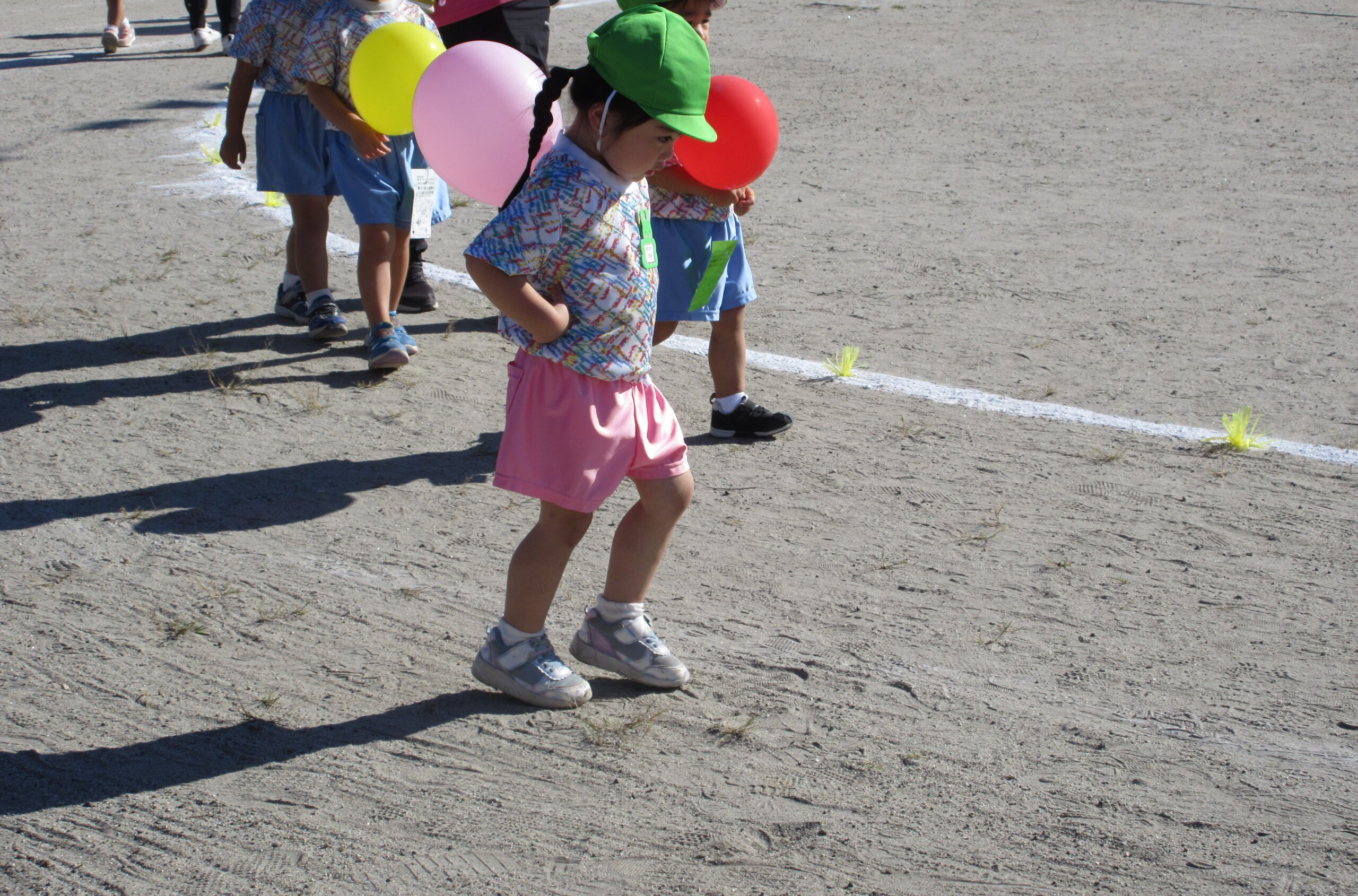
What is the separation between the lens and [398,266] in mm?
5234

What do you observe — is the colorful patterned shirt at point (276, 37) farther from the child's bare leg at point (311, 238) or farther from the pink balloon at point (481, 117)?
the pink balloon at point (481, 117)

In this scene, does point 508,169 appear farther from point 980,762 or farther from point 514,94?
point 980,762

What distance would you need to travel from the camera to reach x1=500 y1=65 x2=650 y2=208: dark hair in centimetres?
267

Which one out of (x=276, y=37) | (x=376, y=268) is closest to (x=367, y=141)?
(x=376, y=268)

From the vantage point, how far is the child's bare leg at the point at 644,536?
9.78 feet

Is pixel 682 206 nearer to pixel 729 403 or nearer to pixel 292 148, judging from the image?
pixel 729 403

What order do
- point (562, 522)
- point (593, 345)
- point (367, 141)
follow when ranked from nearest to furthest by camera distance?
point (593, 345)
point (562, 522)
point (367, 141)

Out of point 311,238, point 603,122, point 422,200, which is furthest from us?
point 311,238

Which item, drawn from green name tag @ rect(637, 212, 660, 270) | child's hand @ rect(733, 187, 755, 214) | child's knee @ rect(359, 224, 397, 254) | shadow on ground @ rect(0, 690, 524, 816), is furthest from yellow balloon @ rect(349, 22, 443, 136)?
shadow on ground @ rect(0, 690, 524, 816)

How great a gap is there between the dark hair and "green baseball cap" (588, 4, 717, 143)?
0.03 meters

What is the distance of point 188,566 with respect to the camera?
3645 mm

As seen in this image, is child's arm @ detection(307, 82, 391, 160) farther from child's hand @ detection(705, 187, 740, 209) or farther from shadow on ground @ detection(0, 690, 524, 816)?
shadow on ground @ detection(0, 690, 524, 816)

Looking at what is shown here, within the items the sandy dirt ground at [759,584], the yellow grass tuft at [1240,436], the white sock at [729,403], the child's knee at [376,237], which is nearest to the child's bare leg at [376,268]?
the child's knee at [376,237]

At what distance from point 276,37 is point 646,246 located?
9.07ft
